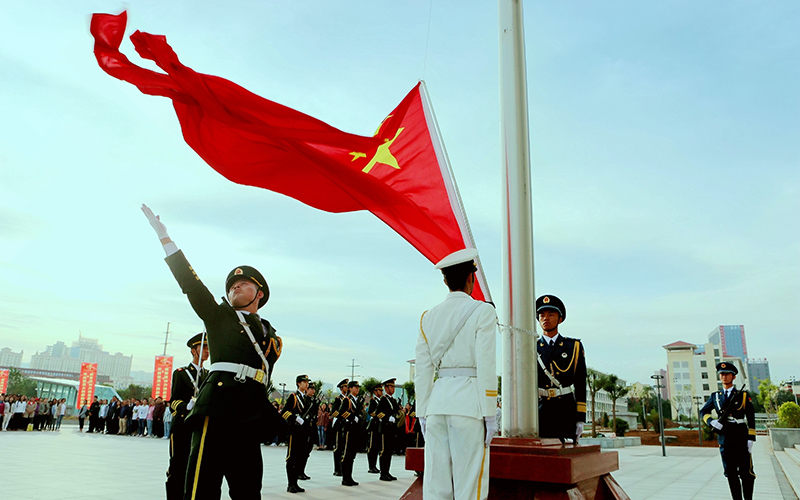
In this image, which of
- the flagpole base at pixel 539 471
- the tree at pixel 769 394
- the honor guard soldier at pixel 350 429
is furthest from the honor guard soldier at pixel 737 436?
the tree at pixel 769 394

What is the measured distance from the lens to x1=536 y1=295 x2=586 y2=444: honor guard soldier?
4430 millimetres

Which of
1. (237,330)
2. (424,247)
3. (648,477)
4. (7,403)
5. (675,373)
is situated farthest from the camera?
(675,373)

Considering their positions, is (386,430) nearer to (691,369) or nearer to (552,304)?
(552,304)

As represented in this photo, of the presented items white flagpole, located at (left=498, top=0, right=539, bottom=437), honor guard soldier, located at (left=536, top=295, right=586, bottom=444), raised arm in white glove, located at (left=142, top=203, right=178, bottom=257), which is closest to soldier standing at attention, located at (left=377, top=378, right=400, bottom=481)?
honor guard soldier, located at (left=536, top=295, right=586, bottom=444)

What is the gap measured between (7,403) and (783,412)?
1224 inches

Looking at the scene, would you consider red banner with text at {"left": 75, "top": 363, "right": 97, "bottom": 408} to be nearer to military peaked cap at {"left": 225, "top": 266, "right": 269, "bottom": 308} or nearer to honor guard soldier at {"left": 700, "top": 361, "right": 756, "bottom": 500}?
honor guard soldier at {"left": 700, "top": 361, "right": 756, "bottom": 500}

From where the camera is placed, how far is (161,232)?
301 centimetres

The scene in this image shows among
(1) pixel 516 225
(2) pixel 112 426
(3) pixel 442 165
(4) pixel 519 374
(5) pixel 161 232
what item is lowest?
(2) pixel 112 426

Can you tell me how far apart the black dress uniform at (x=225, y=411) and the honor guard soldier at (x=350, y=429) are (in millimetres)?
7096

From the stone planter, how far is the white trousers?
20902mm

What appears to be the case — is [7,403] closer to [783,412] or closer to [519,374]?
[519,374]

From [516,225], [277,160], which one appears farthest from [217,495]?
[277,160]

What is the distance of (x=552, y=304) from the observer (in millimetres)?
4832

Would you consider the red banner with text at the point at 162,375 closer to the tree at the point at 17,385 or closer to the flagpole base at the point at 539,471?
the flagpole base at the point at 539,471
